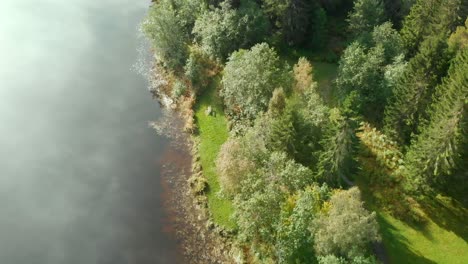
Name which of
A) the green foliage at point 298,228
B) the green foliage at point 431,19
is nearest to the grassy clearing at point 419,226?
the green foliage at point 298,228

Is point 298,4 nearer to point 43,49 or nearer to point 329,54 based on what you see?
point 329,54

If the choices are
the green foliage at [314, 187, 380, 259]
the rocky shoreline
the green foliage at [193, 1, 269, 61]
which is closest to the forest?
the green foliage at [314, 187, 380, 259]

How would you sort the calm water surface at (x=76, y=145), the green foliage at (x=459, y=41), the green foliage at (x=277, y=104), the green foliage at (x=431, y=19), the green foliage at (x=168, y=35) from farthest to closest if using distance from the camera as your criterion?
the green foliage at (x=168, y=35), the green foliage at (x=431, y=19), the calm water surface at (x=76, y=145), the green foliage at (x=277, y=104), the green foliage at (x=459, y=41)

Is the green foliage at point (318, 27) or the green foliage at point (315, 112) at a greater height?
the green foliage at point (318, 27)

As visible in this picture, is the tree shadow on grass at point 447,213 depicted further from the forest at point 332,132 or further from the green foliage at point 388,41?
the green foliage at point 388,41

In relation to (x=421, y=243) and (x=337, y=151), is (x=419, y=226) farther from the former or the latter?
(x=337, y=151)

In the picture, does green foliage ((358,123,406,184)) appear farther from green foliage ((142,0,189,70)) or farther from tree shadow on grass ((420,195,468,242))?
green foliage ((142,0,189,70))
